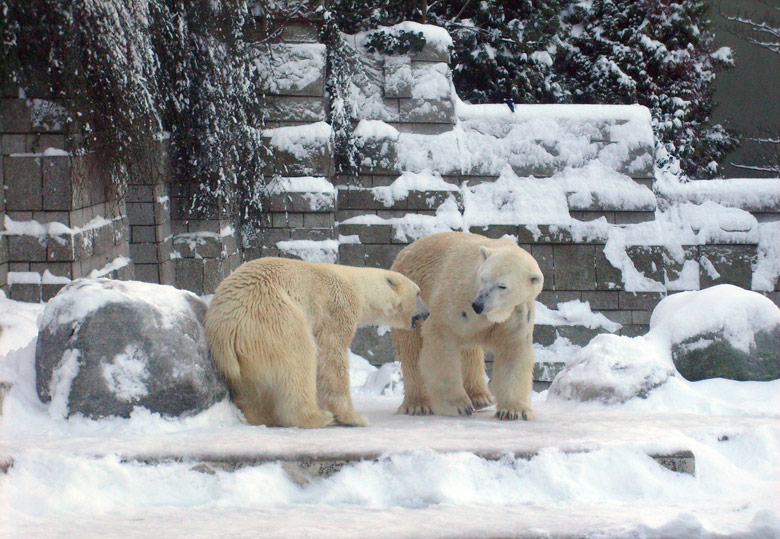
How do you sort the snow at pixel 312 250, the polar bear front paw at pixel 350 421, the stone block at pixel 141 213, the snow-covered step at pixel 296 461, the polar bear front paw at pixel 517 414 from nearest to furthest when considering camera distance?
the snow-covered step at pixel 296 461, the polar bear front paw at pixel 350 421, the polar bear front paw at pixel 517 414, the stone block at pixel 141 213, the snow at pixel 312 250

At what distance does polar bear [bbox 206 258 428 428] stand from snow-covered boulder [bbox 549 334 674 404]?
1.31 m

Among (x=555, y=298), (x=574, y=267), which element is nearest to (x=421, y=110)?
(x=574, y=267)

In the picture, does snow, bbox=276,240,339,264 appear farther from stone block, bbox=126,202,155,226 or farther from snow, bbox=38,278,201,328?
snow, bbox=38,278,201,328

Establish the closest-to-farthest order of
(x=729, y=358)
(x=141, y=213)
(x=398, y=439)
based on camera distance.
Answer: (x=398, y=439), (x=729, y=358), (x=141, y=213)

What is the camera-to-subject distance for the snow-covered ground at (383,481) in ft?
9.20

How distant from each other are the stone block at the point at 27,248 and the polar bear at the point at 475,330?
7.75ft

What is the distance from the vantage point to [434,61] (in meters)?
8.02

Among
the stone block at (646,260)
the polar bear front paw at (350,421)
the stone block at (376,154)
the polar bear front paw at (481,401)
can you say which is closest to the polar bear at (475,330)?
the polar bear front paw at (481,401)

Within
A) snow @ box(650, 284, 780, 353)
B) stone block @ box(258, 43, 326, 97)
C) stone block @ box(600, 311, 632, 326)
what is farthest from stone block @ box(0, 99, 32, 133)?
stone block @ box(600, 311, 632, 326)

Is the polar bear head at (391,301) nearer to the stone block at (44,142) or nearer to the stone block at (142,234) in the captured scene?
the stone block at (44,142)

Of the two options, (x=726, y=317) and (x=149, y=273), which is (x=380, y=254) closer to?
(x=149, y=273)

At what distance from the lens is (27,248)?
5465mm

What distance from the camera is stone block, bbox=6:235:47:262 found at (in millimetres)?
5449

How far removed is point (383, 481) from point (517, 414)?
135 cm
